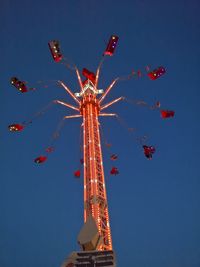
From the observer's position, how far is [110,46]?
69.5 ft

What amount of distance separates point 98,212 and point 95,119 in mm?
6340

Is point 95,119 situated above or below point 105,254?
above

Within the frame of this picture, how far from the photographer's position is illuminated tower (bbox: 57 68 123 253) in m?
15.1

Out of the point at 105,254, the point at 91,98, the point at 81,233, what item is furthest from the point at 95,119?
the point at 105,254

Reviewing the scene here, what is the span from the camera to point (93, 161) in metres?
16.9

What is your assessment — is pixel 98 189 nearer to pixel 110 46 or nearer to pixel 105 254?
pixel 105 254

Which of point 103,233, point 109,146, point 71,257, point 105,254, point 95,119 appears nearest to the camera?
point 105,254

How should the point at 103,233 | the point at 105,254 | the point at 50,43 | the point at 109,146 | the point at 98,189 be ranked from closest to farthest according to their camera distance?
the point at 105,254
the point at 103,233
the point at 98,189
the point at 50,43
the point at 109,146

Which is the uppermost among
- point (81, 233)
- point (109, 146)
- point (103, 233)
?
point (109, 146)

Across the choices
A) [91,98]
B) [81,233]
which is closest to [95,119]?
[91,98]

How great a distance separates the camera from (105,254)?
312 inches

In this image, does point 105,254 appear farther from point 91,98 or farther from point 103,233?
point 91,98

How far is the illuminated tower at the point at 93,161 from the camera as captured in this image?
1507 centimetres

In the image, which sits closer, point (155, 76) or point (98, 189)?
point (98, 189)
